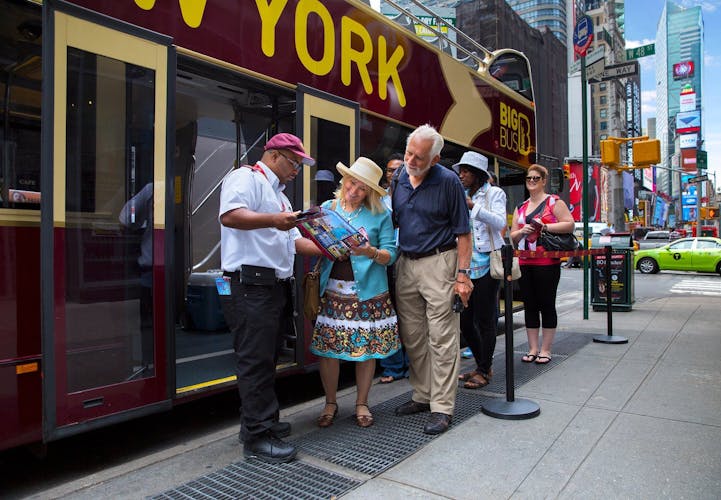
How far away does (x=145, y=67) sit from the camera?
302cm

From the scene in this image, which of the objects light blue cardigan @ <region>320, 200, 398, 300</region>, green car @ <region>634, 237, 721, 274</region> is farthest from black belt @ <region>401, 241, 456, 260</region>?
green car @ <region>634, 237, 721, 274</region>

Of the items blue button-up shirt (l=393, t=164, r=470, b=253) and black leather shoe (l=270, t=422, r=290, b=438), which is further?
blue button-up shirt (l=393, t=164, r=470, b=253)

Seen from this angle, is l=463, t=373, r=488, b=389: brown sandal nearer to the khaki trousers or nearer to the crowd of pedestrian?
the crowd of pedestrian

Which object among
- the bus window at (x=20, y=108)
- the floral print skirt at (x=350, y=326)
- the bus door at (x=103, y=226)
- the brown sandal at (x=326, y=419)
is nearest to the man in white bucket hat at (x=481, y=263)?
the floral print skirt at (x=350, y=326)

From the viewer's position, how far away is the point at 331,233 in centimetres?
307

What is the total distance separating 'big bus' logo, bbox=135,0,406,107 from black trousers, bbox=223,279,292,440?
1.70 meters

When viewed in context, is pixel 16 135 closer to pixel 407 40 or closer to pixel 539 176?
pixel 407 40

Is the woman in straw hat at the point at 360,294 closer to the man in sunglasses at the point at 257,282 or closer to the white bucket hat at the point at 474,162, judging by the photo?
the man in sunglasses at the point at 257,282

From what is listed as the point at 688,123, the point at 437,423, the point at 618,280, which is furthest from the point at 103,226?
the point at 688,123

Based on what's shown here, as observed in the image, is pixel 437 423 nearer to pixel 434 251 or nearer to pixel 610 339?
pixel 434 251

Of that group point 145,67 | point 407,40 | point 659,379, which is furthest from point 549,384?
point 145,67

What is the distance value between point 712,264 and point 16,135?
842 inches

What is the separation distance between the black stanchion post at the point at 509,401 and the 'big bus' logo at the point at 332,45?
196 centimetres

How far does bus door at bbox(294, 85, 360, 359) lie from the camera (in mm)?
4031
